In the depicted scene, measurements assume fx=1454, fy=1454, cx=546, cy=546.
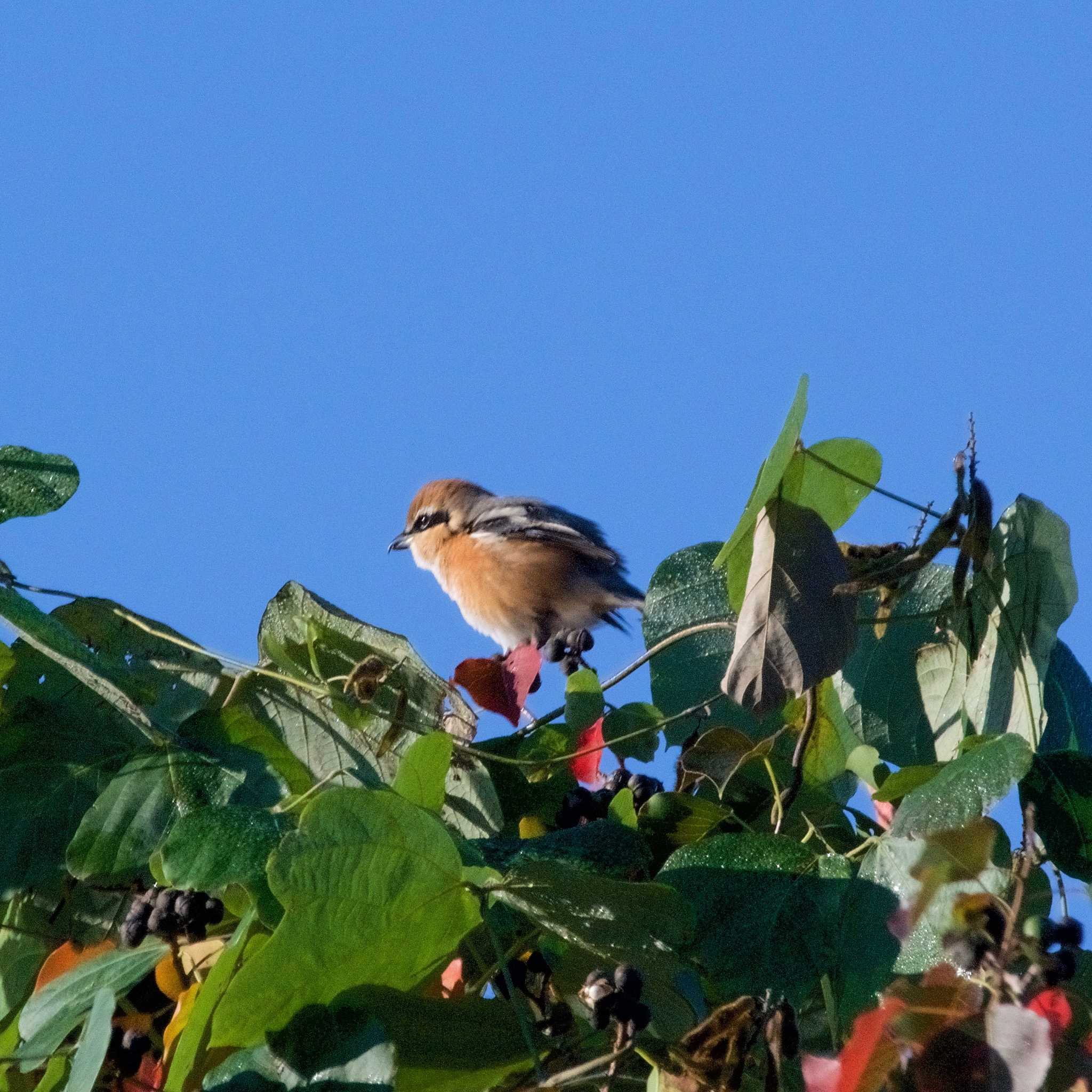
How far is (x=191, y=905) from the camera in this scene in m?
1.83

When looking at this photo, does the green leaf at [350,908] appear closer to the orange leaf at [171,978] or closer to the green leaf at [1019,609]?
the orange leaf at [171,978]

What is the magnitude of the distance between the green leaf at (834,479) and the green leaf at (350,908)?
733mm

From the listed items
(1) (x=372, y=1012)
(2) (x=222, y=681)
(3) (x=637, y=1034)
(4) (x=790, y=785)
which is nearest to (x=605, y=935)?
(3) (x=637, y=1034)

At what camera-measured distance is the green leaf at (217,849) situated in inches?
64.2

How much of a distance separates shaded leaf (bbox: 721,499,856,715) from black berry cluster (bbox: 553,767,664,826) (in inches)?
11.1

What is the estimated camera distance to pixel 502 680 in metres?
2.54

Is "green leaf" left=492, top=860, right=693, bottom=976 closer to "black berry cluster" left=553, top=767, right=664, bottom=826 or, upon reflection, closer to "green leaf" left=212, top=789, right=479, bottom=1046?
"green leaf" left=212, top=789, right=479, bottom=1046

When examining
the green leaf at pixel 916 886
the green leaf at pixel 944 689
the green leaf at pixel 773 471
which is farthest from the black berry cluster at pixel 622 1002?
the green leaf at pixel 944 689

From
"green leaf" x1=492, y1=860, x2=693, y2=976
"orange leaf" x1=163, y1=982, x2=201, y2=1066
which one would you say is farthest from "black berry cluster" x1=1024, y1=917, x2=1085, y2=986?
"orange leaf" x1=163, y1=982, x2=201, y2=1066

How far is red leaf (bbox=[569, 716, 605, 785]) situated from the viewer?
2.22 meters

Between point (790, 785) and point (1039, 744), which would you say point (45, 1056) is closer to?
point (790, 785)

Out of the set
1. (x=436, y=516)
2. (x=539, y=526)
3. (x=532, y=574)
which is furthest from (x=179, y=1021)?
(x=436, y=516)

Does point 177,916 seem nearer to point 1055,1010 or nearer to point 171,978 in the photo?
point 171,978

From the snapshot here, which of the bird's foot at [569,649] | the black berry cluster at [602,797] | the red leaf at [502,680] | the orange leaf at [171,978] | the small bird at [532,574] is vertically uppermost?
the small bird at [532,574]
